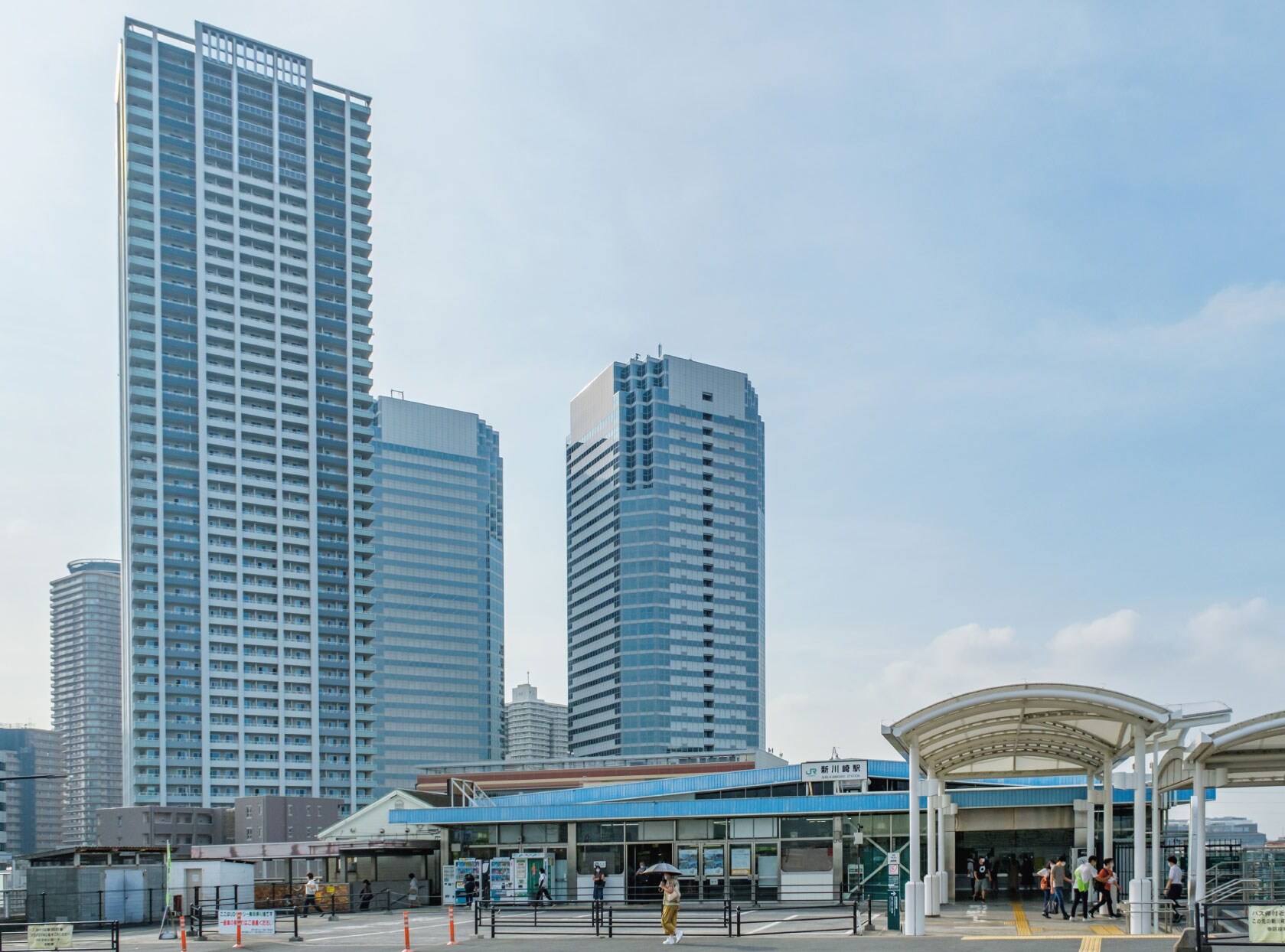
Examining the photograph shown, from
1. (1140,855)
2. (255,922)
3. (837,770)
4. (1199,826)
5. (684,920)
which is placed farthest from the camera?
(837,770)

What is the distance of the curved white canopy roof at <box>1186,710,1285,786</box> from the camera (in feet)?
80.6

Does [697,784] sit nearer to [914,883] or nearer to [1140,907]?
[914,883]

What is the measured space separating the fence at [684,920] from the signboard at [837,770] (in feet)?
12.9

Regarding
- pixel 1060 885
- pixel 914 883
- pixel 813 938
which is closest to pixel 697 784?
pixel 1060 885

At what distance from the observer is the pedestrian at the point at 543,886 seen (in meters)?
42.8

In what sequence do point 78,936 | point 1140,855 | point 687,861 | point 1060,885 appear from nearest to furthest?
point 1140,855 < point 1060,885 < point 78,936 < point 687,861

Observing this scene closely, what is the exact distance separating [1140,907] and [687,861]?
66.0ft

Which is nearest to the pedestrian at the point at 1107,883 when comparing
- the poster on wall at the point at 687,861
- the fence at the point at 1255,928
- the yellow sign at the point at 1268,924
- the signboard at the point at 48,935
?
the fence at the point at 1255,928

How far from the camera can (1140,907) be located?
26.3 meters

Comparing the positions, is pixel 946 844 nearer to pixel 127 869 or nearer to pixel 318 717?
pixel 127 869

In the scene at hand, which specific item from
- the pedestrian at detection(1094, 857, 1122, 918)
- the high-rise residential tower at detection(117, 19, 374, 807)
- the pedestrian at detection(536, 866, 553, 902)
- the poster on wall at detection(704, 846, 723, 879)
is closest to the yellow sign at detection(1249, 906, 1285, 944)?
the pedestrian at detection(1094, 857, 1122, 918)

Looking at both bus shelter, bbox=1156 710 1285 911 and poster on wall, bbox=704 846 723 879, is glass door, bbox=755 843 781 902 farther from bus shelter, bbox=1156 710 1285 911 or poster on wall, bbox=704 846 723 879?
bus shelter, bbox=1156 710 1285 911

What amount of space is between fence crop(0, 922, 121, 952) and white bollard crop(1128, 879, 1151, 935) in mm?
20784

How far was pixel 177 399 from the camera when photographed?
156250mm
